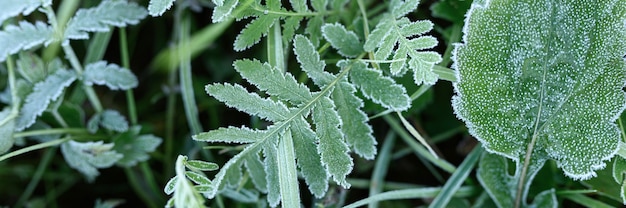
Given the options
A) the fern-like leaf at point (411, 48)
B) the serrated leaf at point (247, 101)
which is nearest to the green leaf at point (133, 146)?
the serrated leaf at point (247, 101)

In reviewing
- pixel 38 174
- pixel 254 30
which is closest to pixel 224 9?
pixel 254 30

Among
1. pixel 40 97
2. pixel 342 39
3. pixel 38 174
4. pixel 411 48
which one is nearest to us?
pixel 411 48

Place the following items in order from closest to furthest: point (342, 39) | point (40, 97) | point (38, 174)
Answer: point (342, 39), point (40, 97), point (38, 174)

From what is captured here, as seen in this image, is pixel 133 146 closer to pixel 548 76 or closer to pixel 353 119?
pixel 353 119

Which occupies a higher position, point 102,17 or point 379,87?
point 102,17

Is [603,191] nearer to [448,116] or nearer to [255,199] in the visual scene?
[448,116]

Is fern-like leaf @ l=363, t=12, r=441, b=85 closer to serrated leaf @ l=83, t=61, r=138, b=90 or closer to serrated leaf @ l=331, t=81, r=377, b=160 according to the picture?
serrated leaf @ l=331, t=81, r=377, b=160

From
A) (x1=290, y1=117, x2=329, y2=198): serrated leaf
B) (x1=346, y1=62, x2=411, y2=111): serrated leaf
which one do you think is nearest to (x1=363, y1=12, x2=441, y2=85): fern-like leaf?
(x1=346, y1=62, x2=411, y2=111): serrated leaf
